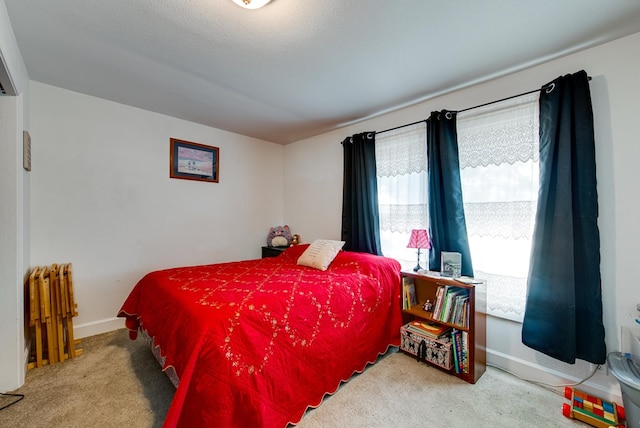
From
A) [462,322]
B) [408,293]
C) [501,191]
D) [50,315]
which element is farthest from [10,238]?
[501,191]

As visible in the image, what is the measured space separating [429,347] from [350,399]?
792mm

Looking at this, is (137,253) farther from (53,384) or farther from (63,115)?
(63,115)

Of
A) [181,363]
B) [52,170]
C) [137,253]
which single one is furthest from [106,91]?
[181,363]

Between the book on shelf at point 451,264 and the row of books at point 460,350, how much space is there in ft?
1.44

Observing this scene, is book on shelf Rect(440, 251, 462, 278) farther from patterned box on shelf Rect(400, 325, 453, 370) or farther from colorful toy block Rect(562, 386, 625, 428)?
colorful toy block Rect(562, 386, 625, 428)

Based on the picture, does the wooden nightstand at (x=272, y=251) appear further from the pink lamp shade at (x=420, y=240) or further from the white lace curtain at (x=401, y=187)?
the pink lamp shade at (x=420, y=240)

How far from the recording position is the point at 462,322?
1985 millimetres

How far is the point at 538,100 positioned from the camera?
6.25 ft

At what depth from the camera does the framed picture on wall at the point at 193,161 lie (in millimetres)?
3098

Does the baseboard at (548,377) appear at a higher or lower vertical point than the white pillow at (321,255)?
lower

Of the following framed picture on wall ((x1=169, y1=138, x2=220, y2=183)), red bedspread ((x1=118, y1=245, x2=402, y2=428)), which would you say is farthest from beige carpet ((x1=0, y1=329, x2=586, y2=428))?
framed picture on wall ((x1=169, y1=138, x2=220, y2=183))

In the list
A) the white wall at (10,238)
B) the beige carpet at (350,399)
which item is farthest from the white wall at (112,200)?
the beige carpet at (350,399)

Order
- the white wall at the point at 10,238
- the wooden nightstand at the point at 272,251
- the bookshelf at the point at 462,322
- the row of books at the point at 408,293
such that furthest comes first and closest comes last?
the wooden nightstand at the point at 272,251
the row of books at the point at 408,293
the bookshelf at the point at 462,322
the white wall at the point at 10,238

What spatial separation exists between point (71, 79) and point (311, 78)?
2.10 meters
